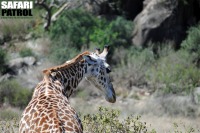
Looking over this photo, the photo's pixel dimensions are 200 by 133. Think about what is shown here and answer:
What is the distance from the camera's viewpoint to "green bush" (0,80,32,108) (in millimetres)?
20484

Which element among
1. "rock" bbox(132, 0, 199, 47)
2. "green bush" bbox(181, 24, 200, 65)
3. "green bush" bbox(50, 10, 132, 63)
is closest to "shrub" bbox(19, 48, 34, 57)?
"green bush" bbox(50, 10, 132, 63)

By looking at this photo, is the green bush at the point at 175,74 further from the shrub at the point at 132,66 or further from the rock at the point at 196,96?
the shrub at the point at 132,66

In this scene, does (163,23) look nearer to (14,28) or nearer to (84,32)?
(84,32)

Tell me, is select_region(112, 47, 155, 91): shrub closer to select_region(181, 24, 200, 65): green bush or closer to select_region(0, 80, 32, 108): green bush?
select_region(181, 24, 200, 65): green bush

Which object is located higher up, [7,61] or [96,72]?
[96,72]

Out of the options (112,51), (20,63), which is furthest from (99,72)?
(112,51)

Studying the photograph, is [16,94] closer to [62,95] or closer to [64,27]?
[64,27]

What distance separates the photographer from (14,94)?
20.8 m

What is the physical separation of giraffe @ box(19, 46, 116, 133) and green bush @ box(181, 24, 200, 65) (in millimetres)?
14413

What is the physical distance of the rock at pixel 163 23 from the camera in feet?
85.9

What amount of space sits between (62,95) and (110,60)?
16.6 metres

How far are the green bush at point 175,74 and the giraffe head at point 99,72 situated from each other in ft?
38.0

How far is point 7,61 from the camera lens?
24.3 meters

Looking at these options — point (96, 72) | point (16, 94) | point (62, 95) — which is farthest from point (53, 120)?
point (16, 94)
